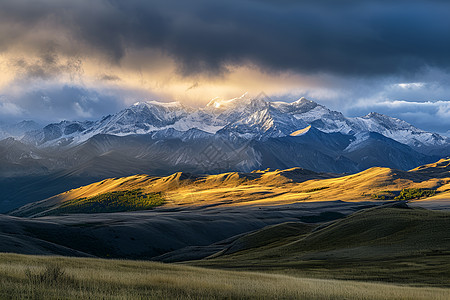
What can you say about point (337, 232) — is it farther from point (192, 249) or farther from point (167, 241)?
point (167, 241)

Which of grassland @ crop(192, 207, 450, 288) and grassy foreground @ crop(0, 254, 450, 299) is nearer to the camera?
grassy foreground @ crop(0, 254, 450, 299)

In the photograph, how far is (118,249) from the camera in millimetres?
148625

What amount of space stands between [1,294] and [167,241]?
14458 cm

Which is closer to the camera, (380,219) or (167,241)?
(380,219)

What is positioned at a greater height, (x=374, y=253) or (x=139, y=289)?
(x=139, y=289)

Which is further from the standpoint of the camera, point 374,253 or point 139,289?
point 374,253

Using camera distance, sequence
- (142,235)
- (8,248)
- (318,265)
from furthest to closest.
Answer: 1. (142,235)
2. (8,248)
3. (318,265)

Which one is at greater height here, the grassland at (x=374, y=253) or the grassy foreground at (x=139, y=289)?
the grassy foreground at (x=139, y=289)

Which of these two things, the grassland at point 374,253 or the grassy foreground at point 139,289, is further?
the grassland at point 374,253

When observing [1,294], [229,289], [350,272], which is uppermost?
[1,294]

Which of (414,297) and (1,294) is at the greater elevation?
(1,294)

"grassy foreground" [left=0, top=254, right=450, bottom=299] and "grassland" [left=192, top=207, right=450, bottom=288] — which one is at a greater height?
"grassy foreground" [left=0, top=254, right=450, bottom=299]

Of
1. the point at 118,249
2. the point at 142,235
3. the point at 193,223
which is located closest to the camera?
the point at 118,249

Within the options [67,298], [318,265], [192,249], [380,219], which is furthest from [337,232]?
[67,298]
